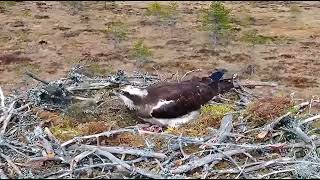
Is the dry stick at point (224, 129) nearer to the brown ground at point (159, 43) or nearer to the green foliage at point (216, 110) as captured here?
the green foliage at point (216, 110)

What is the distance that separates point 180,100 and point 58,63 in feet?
19.1

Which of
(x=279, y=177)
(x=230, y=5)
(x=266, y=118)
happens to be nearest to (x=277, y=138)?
(x=266, y=118)

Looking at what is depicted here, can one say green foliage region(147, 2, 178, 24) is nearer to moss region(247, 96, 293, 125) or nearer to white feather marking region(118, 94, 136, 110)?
white feather marking region(118, 94, 136, 110)

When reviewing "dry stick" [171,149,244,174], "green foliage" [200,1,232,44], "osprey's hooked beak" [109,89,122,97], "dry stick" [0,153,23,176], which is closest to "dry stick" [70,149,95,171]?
"dry stick" [0,153,23,176]

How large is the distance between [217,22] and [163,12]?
2159 millimetres

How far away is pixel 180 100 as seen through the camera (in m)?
5.52

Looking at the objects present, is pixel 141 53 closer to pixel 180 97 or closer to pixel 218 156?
pixel 180 97

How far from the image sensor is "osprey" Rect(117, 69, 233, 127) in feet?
17.9

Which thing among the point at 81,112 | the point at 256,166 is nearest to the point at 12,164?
the point at 81,112

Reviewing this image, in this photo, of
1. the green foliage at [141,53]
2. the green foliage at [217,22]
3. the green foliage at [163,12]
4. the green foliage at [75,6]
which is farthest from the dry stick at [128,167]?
the green foliage at [75,6]

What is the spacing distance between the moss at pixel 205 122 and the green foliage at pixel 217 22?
6395 mm

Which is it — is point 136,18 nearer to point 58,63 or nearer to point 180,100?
point 58,63

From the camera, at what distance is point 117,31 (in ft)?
40.7

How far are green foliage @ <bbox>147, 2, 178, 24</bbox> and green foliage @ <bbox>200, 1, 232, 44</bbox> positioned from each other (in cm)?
142
